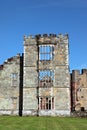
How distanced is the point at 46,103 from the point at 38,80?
10.1 ft

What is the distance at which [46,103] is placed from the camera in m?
41.1

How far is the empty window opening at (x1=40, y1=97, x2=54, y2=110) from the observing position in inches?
1613

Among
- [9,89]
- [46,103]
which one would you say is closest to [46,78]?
[46,103]

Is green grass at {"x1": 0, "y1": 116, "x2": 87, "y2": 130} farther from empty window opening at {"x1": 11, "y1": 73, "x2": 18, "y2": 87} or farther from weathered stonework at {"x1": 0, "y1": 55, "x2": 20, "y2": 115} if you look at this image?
empty window opening at {"x1": 11, "y1": 73, "x2": 18, "y2": 87}

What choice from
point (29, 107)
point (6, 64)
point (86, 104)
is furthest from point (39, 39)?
point (86, 104)

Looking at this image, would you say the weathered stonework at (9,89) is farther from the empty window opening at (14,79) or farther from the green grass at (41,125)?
the green grass at (41,125)

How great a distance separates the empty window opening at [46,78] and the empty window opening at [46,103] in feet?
5.76

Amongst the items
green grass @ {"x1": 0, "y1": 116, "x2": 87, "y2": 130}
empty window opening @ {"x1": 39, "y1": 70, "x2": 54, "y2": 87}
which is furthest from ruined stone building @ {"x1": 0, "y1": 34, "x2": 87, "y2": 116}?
green grass @ {"x1": 0, "y1": 116, "x2": 87, "y2": 130}

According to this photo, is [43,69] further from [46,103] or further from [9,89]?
[9,89]

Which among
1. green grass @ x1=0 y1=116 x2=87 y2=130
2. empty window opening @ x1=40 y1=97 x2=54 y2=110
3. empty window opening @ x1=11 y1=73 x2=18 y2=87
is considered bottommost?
green grass @ x1=0 y1=116 x2=87 y2=130

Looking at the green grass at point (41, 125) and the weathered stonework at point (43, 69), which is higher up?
the weathered stonework at point (43, 69)

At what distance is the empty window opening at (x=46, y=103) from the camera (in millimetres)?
40969

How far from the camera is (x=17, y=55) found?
1746 inches

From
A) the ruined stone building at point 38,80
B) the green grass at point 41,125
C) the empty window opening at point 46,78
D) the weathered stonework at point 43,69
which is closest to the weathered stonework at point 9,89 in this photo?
the ruined stone building at point 38,80
